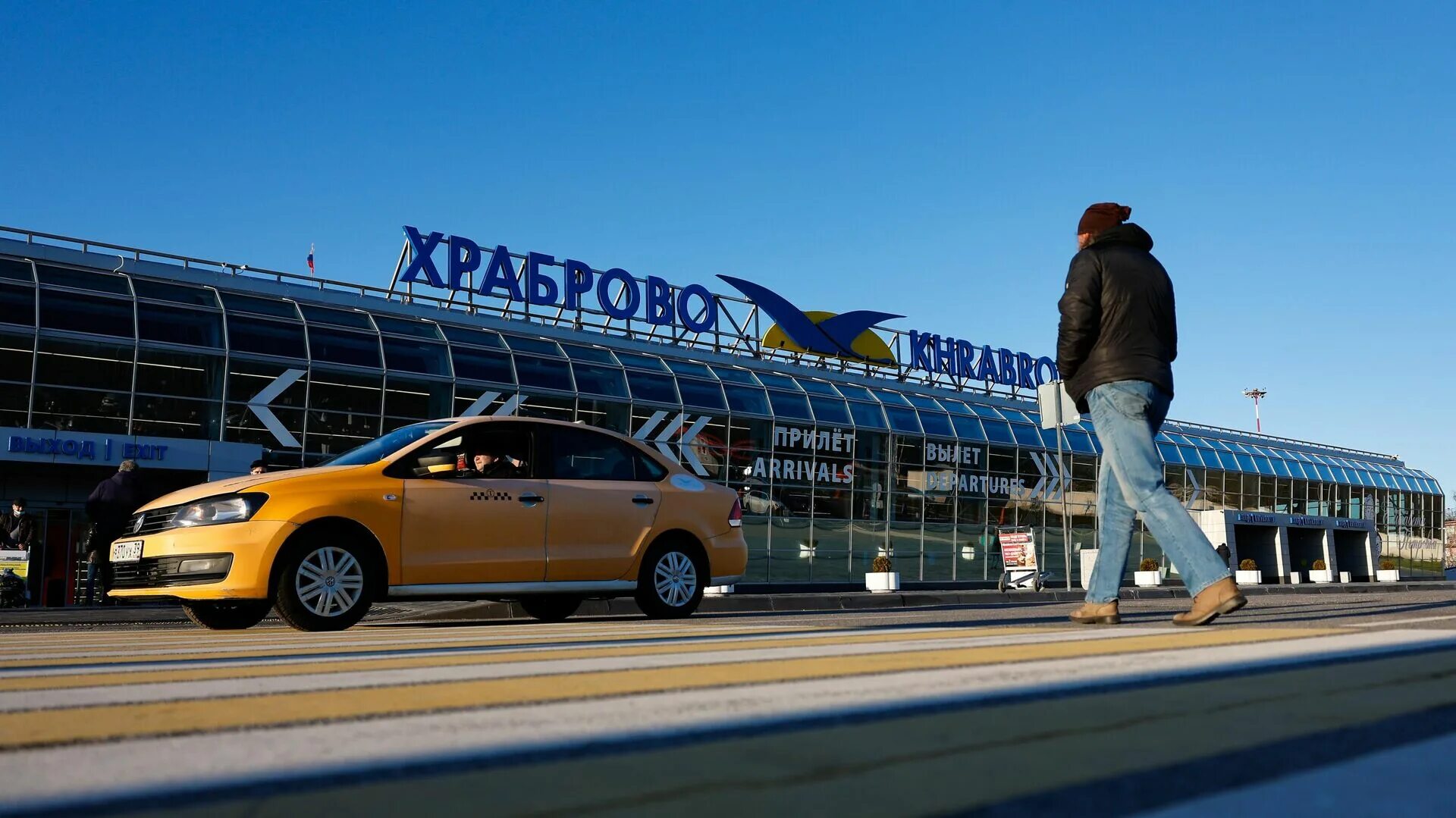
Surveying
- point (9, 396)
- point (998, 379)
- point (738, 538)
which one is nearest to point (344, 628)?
point (738, 538)

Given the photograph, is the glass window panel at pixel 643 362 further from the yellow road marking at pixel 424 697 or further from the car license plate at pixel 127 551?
the yellow road marking at pixel 424 697

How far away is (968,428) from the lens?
38.5m

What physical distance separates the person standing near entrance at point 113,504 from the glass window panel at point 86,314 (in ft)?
23.6

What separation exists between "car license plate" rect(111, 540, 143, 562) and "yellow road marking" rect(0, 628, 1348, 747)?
6.75 m

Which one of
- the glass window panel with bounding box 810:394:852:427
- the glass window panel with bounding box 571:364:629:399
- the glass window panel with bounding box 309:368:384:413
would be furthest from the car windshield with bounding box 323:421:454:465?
the glass window panel with bounding box 810:394:852:427

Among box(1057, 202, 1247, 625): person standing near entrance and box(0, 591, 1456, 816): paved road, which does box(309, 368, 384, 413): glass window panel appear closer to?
box(1057, 202, 1247, 625): person standing near entrance

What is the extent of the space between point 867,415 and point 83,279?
20009mm

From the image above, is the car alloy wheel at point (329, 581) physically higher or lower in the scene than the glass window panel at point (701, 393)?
lower

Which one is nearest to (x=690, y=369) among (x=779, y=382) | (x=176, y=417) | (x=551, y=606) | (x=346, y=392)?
(x=779, y=382)

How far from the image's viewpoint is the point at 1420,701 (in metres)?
2.47

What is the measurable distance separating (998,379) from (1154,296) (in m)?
45.1

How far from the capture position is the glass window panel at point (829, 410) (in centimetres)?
3416

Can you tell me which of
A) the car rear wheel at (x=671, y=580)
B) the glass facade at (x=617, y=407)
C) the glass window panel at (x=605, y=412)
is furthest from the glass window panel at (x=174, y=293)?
the car rear wheel at (x=671, y=580)

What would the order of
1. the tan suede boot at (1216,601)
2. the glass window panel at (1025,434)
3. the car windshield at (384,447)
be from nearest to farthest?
1. the tan suede boot at (1216,601)
2. the car windshield at (384,447)
3. the glass window panel at (1025,434)
